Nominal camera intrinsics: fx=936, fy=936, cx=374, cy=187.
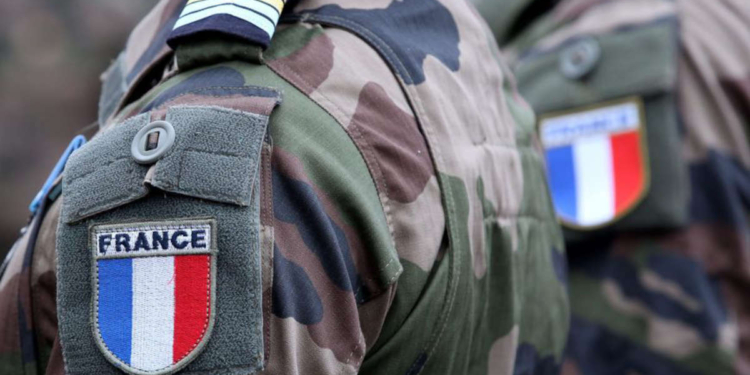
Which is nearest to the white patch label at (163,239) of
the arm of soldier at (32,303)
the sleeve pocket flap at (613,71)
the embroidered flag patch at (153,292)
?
the embroidered flag patch at (153,292)

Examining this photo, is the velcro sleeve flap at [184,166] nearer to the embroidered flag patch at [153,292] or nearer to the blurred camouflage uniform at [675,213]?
the embroidered flag patch at [153,292]

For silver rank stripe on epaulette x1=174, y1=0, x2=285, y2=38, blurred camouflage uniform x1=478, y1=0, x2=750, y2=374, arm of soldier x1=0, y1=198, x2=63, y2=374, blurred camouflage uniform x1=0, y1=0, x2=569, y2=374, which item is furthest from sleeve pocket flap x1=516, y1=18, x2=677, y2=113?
arm of soldier x1=0, y1=198, x2=63, y2=374

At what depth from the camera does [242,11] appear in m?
0.78

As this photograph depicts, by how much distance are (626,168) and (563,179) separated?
137 millimetres

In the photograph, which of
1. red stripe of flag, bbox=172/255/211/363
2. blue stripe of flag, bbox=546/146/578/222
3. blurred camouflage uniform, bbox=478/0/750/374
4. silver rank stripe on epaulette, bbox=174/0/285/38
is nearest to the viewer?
red stripe of flag, bbox=172/255/211/363

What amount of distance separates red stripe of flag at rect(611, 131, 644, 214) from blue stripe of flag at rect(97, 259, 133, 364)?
1322mm

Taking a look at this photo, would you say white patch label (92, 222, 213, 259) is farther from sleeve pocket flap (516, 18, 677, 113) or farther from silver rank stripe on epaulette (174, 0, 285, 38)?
sleeve pocket flap (516, 18, 677, 113)

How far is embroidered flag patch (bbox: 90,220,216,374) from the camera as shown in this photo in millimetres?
673

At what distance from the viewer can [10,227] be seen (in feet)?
12.5

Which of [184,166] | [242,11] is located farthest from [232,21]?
[184,166]

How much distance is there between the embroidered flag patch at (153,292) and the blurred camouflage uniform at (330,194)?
0.04 feet

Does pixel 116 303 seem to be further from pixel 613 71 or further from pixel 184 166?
pixel 613 71

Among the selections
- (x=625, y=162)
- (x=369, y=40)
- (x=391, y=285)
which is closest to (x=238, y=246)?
(x=391, y=285)

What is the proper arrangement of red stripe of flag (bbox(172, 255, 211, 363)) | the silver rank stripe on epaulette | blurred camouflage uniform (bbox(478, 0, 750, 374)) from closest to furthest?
1. red stripe of flag (bbox(172, 255, 211, 363))
2. the silver rank stripe on epaulette
3. blurred camouflage uniform (bbox(478, 0, 750, 374))
